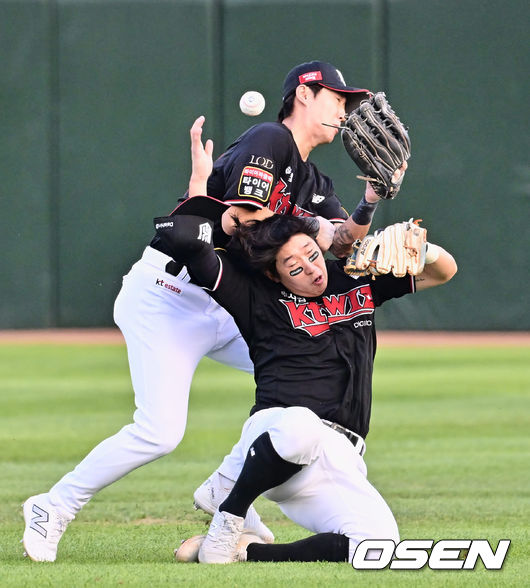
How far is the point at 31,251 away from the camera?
54.2 feet

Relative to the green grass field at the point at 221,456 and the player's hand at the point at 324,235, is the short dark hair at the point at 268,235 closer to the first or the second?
the player's hand at the point at 324,235

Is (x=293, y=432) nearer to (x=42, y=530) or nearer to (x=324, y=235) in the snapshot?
(x=324, y=235)

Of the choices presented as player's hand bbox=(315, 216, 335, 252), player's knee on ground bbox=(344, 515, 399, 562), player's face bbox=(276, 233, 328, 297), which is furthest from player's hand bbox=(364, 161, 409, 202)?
player's knee on ground bbox=(344, 515, 399, 562)

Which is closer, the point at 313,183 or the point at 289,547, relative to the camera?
the point at 289,547

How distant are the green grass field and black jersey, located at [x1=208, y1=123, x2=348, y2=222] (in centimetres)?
128

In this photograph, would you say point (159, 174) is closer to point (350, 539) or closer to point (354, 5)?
point (354, 5)

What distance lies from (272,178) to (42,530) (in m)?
1.46

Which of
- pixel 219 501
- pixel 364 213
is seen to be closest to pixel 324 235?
pixel 364 213

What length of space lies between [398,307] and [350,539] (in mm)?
12543

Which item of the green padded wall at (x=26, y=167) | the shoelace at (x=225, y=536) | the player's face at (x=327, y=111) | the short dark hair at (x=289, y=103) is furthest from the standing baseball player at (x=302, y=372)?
the green padded wall at (x=26, y=167)

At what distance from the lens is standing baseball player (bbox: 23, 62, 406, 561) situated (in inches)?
164

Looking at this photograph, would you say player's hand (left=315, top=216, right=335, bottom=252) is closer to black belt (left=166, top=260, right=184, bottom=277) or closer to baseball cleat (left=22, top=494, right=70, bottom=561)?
black belt (left=166, top=260, right=184, bottom=277)

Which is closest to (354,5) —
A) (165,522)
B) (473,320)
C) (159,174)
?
(159,174)

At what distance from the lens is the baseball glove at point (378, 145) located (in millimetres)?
4234
